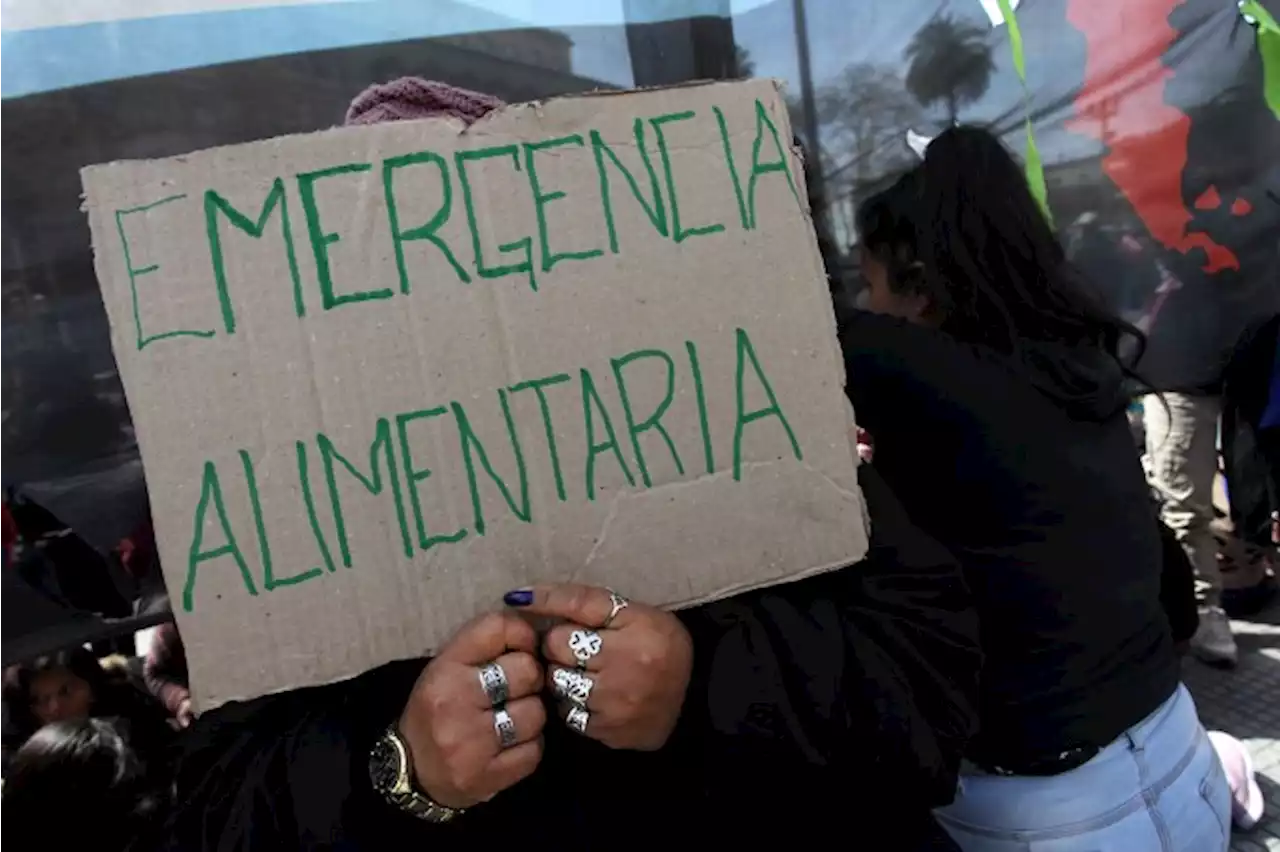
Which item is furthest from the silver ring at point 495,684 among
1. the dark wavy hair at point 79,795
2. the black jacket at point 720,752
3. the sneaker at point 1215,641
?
the sneaker at point 1215,641

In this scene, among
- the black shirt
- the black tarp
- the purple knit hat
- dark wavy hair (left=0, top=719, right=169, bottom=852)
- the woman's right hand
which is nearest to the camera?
the woman's right hand

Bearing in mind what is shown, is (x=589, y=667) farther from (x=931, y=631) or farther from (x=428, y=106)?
(x=428, y=106)

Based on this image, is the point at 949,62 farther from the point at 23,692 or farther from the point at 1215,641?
the point at 23,692

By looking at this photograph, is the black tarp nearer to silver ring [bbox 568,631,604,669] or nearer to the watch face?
the watch face

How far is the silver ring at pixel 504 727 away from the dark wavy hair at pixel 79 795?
120cm

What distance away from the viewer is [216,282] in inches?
31.1

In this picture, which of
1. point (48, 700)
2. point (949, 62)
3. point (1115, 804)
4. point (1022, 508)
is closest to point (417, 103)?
point (1022, 508)

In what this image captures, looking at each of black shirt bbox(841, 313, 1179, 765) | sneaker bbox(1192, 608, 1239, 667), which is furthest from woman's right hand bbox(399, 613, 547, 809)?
sneaker bbox(1192, 608, 1239, 667)

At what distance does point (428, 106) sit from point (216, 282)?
25 centimetres

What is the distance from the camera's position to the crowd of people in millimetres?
828

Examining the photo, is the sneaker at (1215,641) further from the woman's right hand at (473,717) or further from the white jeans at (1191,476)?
the woman's right hand at (473,717)

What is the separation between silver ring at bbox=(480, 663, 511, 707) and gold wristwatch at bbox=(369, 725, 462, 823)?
0.08m

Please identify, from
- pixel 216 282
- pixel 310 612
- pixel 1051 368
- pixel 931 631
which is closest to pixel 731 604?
pixel 931 631

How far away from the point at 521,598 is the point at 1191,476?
9.54 ft
